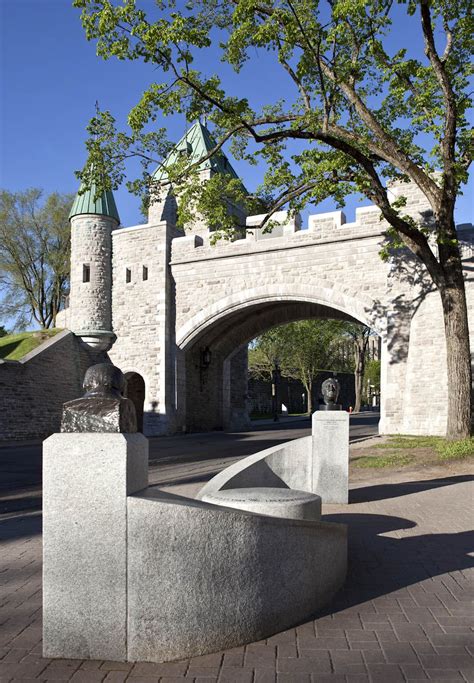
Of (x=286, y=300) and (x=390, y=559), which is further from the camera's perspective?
(x=286, y=300)

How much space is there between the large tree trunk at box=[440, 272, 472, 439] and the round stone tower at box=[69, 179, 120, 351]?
50.1 ft

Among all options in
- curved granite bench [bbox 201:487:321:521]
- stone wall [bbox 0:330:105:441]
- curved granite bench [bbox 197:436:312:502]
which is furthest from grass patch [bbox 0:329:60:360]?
curved granite bench [bbox 201:487:321:521]

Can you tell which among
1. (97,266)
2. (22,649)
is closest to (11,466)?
(22,649)

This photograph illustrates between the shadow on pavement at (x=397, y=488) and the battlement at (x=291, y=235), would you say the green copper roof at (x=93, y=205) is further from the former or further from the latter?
the shadow on pavement at (x=397, y=488)

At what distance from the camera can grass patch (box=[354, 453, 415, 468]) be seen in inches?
455

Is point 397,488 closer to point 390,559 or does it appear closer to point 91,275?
point 390,559

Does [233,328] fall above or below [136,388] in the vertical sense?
above

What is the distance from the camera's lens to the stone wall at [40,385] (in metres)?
20.9

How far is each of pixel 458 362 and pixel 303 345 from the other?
31.8 m

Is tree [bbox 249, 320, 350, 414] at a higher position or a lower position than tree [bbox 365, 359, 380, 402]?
higher

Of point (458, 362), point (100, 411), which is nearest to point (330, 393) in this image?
point (100, 411)

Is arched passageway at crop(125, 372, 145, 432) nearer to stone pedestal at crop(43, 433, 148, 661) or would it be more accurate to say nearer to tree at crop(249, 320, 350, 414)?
tree at crop(249, 320, 350, 414)

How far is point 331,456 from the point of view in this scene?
25.9 ft

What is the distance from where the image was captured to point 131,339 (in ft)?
79.8
